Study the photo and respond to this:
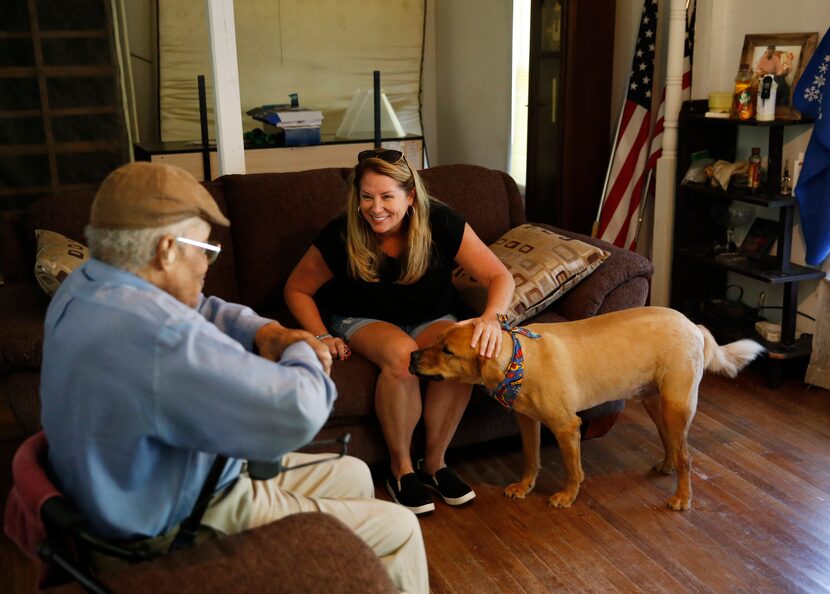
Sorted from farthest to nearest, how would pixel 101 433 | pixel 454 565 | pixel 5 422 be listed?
1. pixel 5 422
2. pixel 454 565
3. pixel 101 433

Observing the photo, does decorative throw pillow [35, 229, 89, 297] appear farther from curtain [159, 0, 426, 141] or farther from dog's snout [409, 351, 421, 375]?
curtain [159, 0, 426, 141]

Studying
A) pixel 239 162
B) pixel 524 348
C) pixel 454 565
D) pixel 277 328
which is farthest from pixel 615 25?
pixel 277 328

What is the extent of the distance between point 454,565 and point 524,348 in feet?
2.02

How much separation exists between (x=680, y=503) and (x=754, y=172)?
5.24ft

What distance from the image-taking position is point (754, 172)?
3496mm

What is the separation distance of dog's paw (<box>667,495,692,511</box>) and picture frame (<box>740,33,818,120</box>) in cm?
164

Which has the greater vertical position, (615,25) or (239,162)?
(615,25)

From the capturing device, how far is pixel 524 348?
238 centimetres

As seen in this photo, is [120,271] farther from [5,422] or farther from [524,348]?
[5,422]

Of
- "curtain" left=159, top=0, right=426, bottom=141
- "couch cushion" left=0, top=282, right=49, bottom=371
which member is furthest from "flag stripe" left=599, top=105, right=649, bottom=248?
"couch cushion" left=0, top=282, right=49, bottom=371

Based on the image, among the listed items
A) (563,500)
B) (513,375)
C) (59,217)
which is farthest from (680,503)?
(59,217)

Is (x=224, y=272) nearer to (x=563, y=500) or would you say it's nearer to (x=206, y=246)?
(x=563, y=500)

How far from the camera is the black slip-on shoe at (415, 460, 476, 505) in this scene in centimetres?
257

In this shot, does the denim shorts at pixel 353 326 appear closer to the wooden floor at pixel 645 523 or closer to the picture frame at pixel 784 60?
the wooden floor at pixel 645 523
